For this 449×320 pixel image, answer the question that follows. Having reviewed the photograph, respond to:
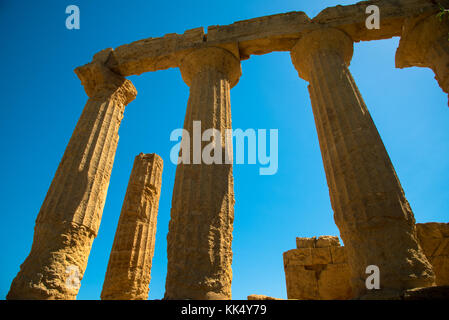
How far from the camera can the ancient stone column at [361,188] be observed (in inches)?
182

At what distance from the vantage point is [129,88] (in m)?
10.2

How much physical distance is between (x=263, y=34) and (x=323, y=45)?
6.71 feet

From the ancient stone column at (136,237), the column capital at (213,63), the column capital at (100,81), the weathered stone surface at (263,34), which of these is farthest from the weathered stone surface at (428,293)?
the column capital at (100,81)

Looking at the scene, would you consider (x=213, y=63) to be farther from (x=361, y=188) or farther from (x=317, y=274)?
(x=317, y=274)

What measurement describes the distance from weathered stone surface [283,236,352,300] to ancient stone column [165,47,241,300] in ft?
20.1

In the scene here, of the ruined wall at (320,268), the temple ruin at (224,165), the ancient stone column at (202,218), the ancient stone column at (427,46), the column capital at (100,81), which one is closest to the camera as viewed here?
the ancient stone column at (202,218)

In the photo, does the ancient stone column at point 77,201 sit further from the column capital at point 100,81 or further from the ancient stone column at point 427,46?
the ancient stone column at point 427,46

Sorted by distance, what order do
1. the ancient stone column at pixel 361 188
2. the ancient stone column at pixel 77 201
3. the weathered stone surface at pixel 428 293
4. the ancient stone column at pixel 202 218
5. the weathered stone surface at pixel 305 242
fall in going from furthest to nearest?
the weathered stone surface at pixel 305 242 → the ancient stone column at pixel 77 201 → the ancient stone column at pixel 202 218 → the ancient stone column at pixel 361 188 → the weathered stone surface at pixel 428 293

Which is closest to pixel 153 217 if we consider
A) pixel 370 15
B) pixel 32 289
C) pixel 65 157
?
pixel 65 157

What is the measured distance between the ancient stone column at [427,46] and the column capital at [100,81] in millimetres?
9576

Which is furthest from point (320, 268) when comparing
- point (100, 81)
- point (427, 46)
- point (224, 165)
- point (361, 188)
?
point (100, 81)

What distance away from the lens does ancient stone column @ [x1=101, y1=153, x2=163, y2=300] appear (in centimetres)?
1012

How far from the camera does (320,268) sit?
34.3 feet
